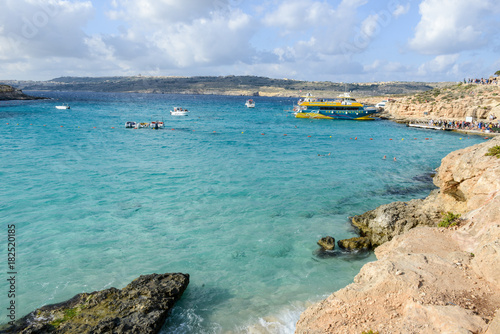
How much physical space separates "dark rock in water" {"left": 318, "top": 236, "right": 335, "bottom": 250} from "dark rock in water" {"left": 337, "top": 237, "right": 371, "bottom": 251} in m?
0.46

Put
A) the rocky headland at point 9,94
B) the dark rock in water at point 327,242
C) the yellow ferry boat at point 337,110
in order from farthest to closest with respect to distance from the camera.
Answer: the rocky headland at point 9,94, the yellow ferry boat at point 337,110, the dark rock in water at point 327,242

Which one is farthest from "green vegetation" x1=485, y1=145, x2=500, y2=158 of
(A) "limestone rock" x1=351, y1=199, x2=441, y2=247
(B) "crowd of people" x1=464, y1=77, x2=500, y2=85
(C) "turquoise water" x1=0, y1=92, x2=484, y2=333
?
(B) "crowd of people" x1=464, y1=77, x2=500, y2=85

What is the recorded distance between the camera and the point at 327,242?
14445 mm

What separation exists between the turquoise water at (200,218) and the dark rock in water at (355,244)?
0.58 m

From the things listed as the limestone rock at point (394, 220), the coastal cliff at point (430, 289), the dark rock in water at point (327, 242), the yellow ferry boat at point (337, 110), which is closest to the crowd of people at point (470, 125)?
the yellow ferry boat at point (337, 110)

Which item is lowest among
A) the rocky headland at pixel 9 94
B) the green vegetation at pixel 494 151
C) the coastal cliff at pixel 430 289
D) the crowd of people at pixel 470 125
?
the coastal cliff at pixel 430 289

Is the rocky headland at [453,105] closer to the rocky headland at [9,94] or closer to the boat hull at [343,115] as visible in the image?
the boat hull at [343,115]

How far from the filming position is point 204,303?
10797mm

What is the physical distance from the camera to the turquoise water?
1128 cm

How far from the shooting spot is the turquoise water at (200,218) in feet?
37.0

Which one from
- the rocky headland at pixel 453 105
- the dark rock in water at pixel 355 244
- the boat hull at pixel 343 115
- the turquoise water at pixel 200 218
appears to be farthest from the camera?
the boat hull at pixel 343 115

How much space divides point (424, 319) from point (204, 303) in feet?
22.6

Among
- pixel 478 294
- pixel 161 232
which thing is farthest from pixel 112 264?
pixel 478 294

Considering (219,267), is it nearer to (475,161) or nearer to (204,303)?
(204,303)
